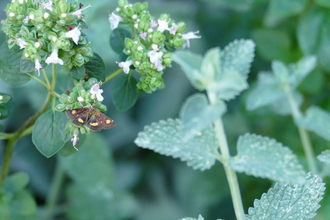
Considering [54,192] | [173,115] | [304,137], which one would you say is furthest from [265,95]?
[54,192]

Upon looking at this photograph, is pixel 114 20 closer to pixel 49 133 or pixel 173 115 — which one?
pixel 49 133

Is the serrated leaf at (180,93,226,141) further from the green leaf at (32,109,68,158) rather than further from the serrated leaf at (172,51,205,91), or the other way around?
the green leaf at (32,109,68,158)

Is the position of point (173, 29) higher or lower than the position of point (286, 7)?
lower

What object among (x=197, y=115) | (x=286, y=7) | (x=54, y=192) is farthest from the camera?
(x=54, y=192)

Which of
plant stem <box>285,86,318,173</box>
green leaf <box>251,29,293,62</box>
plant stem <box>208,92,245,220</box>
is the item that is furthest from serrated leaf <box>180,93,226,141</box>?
green leaf <box>251,29,293,62</box>

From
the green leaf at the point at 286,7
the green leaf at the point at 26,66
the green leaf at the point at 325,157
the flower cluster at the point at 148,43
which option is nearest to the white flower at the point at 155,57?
the flower cluster at the point at 148,43

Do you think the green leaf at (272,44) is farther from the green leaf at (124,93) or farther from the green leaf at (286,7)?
the green leaf at (124,93)
